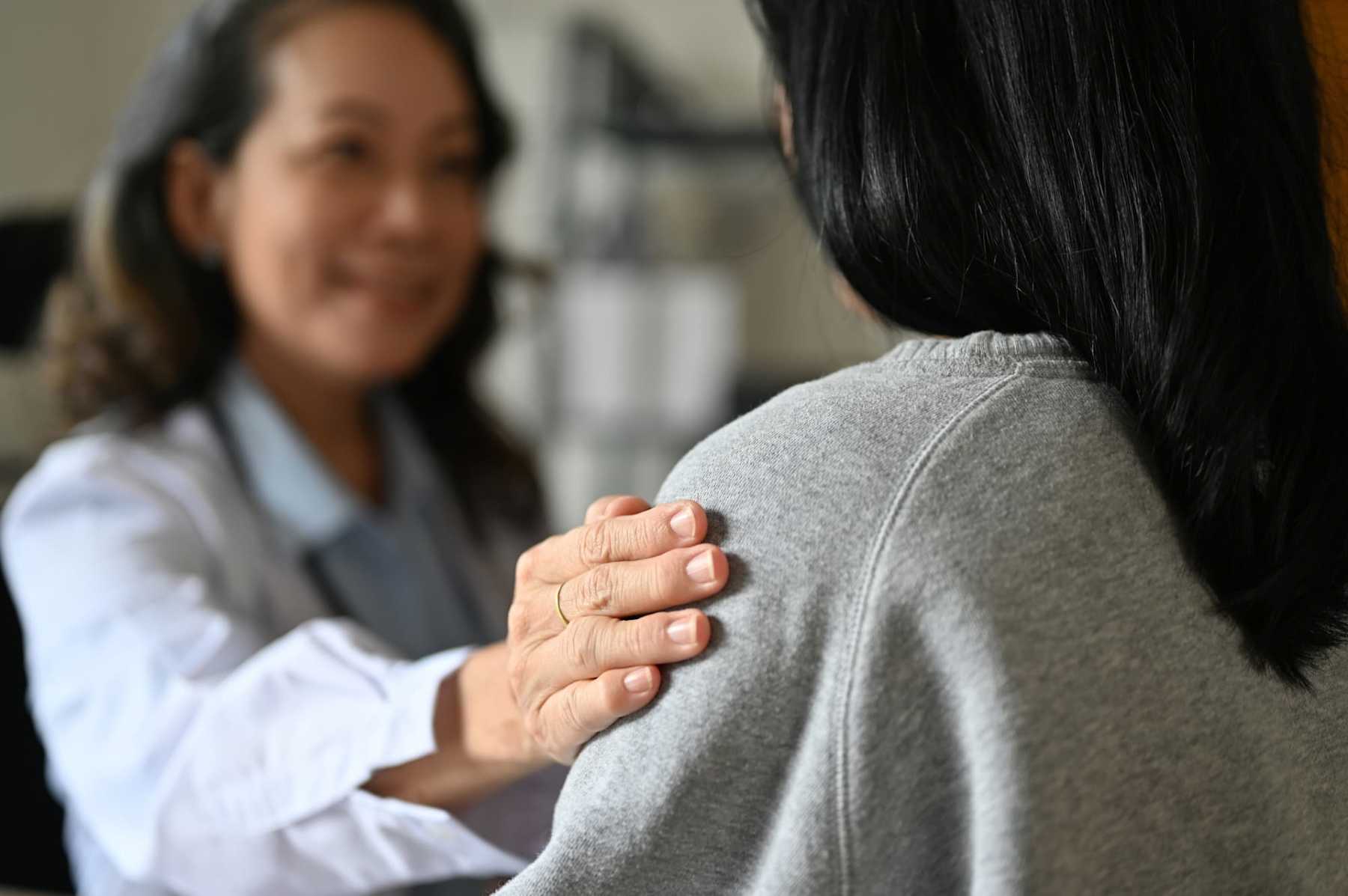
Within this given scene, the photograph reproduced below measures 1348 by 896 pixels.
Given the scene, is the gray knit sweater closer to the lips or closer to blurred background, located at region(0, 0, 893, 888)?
the lips

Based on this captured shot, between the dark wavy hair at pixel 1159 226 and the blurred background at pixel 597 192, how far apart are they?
216 cm

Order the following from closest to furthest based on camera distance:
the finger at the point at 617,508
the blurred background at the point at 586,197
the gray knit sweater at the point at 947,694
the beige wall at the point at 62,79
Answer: the gray knit sweater at the point at 947,694 < the finger at the point at 617,508 < the beige wall at the point at 62,79 < the blurred background at the point at 586,197

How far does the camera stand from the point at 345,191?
3.99 ft

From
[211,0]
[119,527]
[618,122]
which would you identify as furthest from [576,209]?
[119,527]

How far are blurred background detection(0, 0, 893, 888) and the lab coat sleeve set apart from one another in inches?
68.9

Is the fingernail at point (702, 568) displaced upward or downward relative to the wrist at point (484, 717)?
upward

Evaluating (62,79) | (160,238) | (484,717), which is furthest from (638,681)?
(62,79)

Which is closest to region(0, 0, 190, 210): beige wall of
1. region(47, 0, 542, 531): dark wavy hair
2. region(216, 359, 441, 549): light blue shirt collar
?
region(47, 0, 542, 531): dark wavy hair

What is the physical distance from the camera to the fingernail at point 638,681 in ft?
1.65

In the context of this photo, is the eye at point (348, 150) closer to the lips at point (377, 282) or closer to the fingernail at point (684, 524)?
the lips at point (377, 282)

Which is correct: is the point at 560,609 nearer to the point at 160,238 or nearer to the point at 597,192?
the point at 160,238

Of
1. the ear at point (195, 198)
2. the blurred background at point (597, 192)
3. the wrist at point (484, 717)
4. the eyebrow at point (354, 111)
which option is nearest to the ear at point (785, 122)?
the wrist at point (484, 717)

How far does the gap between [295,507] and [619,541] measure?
72cm

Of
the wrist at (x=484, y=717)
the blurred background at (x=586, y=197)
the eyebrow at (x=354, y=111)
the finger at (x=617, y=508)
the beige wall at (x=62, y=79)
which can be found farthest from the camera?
the blurred background at (x=586, y=197)
